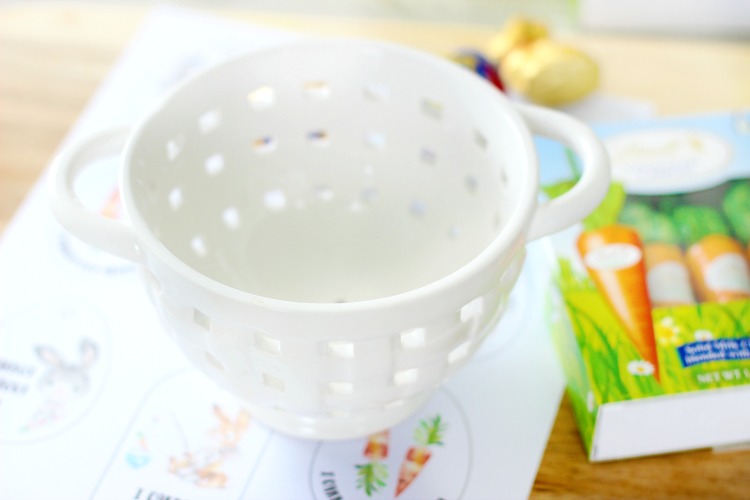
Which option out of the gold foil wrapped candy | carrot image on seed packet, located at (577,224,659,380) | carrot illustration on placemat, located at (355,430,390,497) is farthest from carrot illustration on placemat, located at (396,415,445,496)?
the gold foil wrapped candy

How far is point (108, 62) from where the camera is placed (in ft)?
2.42

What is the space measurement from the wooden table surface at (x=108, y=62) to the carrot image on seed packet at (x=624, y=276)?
0.68 ft

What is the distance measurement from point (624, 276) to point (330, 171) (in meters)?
0.20

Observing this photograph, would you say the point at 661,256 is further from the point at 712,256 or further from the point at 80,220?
the point at 80,220

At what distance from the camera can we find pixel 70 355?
51 centimetres

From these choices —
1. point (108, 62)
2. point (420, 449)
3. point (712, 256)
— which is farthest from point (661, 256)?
point (108, 62)

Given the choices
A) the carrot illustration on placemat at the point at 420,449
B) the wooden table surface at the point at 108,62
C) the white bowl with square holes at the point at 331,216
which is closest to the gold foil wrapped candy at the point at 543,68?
the wooden table surface at the point at 108,62

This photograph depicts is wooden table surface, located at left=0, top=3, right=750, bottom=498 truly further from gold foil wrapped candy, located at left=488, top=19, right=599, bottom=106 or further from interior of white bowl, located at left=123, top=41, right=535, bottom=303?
interior of white bowl, located at left=123, top=41, right=535, bottom=303

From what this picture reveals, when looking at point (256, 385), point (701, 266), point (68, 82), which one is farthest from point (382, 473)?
point (68, 82)

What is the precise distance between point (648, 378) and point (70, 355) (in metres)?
0.33

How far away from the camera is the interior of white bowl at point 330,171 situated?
471mm

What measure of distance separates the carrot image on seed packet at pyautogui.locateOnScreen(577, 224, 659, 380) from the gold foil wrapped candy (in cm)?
17

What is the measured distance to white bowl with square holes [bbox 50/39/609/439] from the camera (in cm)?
36

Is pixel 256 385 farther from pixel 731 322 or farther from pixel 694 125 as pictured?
pixel 694 125
